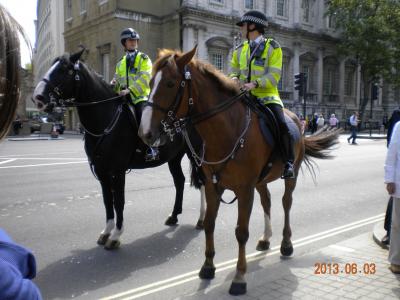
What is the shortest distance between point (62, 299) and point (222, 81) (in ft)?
9.46

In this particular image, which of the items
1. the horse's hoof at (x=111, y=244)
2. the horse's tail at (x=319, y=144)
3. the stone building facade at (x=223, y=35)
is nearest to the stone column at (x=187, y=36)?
the stone building facade at (x=223, y=35)

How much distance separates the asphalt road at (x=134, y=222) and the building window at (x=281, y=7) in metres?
38.9

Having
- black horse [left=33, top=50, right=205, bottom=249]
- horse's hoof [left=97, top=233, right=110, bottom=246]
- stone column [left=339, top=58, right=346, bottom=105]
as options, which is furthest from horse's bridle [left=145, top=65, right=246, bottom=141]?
stone column [left=339, top=58, right=346, bottom=105]

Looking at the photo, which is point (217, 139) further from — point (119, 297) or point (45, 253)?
point (45, 253)

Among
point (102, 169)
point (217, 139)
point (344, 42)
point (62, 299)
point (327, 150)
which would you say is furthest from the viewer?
point (344, 42)

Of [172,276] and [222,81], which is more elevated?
[222,81]

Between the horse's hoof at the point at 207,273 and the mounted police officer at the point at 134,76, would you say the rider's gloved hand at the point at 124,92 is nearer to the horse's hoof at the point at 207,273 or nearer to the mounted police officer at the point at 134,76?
the mounted police officer at the point at 134,76

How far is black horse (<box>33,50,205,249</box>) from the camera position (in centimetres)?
554

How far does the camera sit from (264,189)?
19.6 ft

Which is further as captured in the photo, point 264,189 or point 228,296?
point 264,189

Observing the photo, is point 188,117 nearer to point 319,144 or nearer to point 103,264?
point 103,264

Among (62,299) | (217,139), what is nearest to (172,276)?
(62,299)

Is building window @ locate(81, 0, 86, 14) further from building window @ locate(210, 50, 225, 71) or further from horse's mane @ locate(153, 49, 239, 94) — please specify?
horse's mane @ locate(153, 49, 239, 94)

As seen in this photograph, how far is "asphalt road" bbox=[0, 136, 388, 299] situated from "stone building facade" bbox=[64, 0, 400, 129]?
22.6 meters
